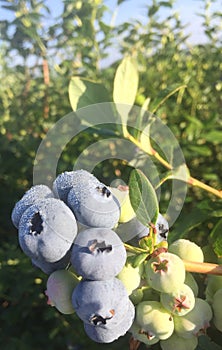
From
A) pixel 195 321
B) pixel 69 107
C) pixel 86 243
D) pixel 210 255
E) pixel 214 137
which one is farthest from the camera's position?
pixel 69 107

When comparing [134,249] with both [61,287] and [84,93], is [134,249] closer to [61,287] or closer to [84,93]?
[61,287]

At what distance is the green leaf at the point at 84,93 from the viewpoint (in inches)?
38.1

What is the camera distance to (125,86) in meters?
0.97

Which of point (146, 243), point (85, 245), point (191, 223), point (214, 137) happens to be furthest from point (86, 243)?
point (214, 137)

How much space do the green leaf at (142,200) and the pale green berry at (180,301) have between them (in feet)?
0.34

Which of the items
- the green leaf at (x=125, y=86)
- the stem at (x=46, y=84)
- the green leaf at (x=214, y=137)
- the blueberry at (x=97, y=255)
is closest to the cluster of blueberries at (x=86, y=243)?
the blueberry at (x=97, y=255)

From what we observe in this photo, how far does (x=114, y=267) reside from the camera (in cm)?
62

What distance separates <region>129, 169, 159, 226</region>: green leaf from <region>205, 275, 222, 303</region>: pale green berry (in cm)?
15

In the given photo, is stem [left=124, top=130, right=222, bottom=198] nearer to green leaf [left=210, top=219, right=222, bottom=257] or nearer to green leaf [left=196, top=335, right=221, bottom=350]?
green leaf [left=210, top=219, right=222, bottom=257]

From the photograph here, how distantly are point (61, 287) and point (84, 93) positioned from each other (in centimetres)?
45

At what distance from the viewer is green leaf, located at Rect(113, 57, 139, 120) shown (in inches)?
37.6

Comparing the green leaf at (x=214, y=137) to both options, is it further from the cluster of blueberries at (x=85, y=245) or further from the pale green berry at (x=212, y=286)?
the cluster of blueberries at (x=85, y=245)

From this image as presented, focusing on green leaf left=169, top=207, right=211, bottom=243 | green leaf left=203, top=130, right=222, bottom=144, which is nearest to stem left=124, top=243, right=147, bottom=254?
green leaf left=169, top=207, right=211, bottom=243

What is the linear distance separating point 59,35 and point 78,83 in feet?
3.59
